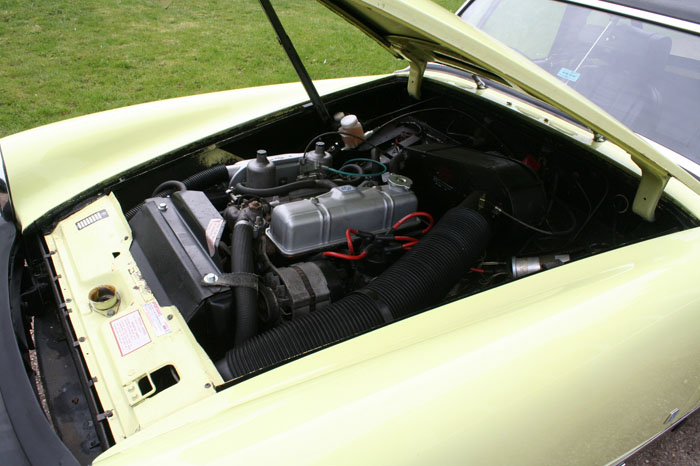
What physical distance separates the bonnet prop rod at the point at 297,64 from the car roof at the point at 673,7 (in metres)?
1.28

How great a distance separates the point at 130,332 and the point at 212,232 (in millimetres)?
388

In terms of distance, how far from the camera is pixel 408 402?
35.1 inches

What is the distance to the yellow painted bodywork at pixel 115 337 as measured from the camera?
1.01 metres

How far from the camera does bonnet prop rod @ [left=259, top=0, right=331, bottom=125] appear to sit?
5.90 ft

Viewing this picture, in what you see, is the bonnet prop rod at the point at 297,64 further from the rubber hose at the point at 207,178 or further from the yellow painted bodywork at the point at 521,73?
the yellow painted bodywork at the point at 521,73

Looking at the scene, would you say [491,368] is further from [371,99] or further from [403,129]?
[371,99]

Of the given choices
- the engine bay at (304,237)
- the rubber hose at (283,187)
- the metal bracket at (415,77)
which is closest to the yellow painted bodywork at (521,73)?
the engine bay at (304,237)

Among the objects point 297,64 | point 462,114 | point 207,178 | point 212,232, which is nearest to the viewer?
point 212,232

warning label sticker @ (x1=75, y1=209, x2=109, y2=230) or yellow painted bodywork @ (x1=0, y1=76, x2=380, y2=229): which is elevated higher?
yellow painted bodywork @ (x1=0, y1=76, x2=380, y2=229)

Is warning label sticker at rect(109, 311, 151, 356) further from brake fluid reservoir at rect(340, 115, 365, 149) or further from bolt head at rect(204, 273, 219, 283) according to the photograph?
brake fluid reservoir at rect(340, 115, 365, 149)

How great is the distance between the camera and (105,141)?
1.86m

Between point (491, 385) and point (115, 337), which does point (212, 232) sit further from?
point (491, 385)

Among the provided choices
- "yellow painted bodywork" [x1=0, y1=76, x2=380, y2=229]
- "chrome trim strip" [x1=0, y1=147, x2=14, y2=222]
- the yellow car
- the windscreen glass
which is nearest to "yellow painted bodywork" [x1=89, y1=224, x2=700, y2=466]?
the yellow car

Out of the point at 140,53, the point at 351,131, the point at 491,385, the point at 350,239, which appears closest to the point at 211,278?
the point at 350,239
